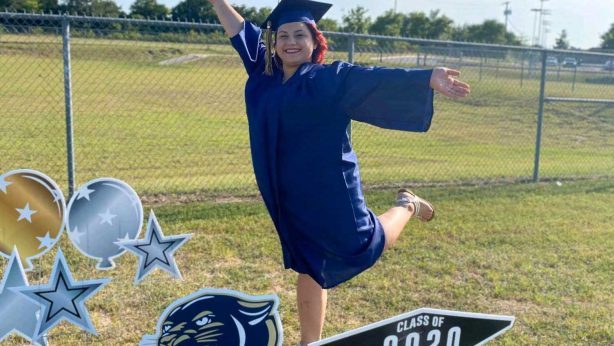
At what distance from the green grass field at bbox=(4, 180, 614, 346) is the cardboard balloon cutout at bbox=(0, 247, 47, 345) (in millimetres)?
564

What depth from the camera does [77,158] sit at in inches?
323

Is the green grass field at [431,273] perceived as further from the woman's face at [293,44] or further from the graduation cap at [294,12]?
the graduation cap at [294,12]

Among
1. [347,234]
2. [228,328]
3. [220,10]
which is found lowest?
[228,328]

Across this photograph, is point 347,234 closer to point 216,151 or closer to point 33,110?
point 216,151

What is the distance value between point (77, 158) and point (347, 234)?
6.35m

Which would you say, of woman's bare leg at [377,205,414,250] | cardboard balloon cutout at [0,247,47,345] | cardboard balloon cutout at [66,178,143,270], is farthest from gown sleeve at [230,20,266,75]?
cardboard balloon cutout at [0,247,47,345]

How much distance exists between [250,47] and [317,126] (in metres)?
0.72

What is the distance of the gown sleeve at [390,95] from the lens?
2490 mm

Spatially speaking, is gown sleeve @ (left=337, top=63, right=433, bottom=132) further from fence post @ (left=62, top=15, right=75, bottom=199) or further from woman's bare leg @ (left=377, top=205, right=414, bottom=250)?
fence post @ (left=62, top=15, right=75, bottom=199)

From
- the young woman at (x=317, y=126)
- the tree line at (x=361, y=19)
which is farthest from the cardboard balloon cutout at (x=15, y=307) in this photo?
the tree line at (x=361, y=19)

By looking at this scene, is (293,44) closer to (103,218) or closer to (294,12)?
(294,12)

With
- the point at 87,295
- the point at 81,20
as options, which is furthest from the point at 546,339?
the point at 81,20

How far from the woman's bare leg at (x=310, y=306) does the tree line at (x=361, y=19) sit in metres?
17.9

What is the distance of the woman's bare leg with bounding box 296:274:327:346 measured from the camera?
10.0ft
